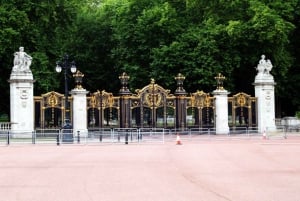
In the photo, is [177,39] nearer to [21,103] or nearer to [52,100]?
[52,100]

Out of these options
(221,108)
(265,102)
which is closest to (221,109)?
(221,108)

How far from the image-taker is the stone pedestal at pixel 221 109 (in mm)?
41750

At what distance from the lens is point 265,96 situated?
43.2 metres

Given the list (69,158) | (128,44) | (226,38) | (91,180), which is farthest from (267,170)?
(128,44)

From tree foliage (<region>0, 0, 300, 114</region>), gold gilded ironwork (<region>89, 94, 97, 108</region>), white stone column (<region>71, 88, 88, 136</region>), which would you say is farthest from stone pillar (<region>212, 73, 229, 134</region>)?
white stone column (<region>71, 88, 88, 136</region>)

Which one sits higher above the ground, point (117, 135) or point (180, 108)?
point (180, 108)

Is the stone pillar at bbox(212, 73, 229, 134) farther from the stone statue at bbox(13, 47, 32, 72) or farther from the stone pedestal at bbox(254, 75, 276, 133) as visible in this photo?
the stone statue at bbox(13, 47, 32, 72)

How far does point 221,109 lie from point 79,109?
10.1m

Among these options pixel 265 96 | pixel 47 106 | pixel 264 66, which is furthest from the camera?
pixel 264 66

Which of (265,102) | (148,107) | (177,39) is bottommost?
(148,107)

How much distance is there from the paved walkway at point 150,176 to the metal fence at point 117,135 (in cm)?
839

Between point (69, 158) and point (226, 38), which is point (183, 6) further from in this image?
point (69, 158)

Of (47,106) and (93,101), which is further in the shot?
(93,101)

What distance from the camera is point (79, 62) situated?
52.5 meters
